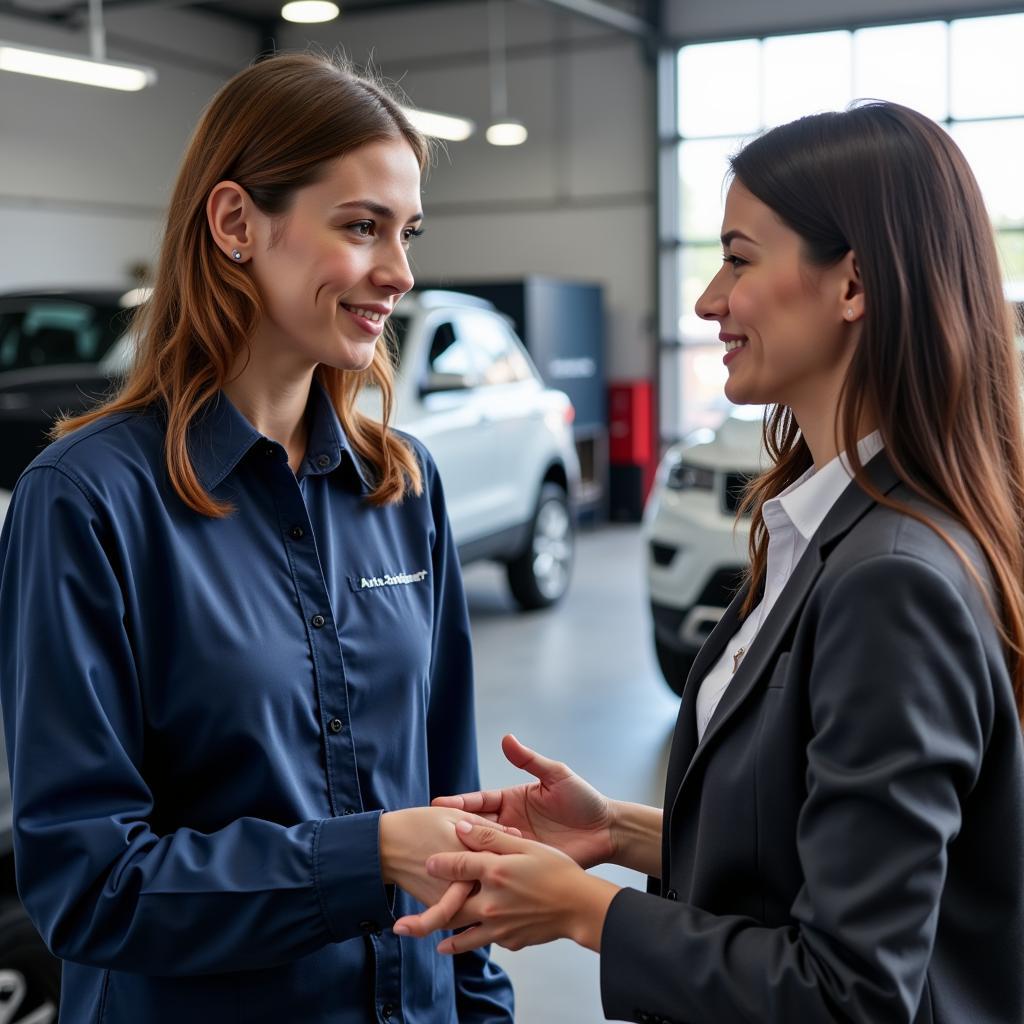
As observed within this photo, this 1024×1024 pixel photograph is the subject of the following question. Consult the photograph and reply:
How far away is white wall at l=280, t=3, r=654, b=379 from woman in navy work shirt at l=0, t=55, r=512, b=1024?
9964 millimetres

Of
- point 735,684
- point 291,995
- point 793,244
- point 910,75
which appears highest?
point 910,75

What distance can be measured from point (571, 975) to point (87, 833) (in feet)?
6.88

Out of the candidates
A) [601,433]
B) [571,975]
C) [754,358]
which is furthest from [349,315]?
[601,433]

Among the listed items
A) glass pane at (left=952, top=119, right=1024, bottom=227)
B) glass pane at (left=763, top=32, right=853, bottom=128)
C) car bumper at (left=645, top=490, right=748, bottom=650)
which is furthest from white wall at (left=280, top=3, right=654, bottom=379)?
car bumper at (left=645, top=490, right=748, bottom=650)

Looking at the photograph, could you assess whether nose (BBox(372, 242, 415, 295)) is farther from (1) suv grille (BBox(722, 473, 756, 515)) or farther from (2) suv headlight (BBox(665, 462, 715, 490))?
(2) suv headlight (BBox(665, 462, 715, 490))

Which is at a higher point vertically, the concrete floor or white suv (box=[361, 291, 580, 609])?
white suv (box=[361, 291, 580, 609])

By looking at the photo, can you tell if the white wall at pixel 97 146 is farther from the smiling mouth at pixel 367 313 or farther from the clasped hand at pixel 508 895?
the clasped hand at pixel 508 895

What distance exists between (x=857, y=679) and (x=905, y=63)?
10350mm

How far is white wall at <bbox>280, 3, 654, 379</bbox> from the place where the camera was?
11406 mm

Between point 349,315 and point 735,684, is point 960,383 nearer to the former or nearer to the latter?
point 735,684

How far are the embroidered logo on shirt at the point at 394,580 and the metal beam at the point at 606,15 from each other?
27.3 ft

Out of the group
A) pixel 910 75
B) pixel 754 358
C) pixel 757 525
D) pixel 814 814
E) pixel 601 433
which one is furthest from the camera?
pixel 601 433

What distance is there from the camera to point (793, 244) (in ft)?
3.89

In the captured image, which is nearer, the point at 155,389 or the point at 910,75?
the point at 155,389
